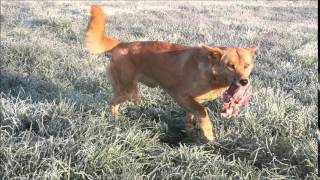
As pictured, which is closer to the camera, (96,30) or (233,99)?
(233,99)

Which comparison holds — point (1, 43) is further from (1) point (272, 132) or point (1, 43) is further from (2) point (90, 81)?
(1) point (272, 132)

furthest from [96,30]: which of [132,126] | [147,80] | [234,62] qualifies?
[234,62]

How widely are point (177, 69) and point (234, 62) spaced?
83cm

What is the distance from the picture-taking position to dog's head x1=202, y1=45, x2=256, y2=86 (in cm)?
438

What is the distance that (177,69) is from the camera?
16.6 ft

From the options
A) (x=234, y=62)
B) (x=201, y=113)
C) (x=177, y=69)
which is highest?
(x=234, y=62)

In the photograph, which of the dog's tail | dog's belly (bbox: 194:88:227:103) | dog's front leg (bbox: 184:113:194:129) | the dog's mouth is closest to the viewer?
the dog's mouth

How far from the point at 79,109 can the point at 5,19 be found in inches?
329

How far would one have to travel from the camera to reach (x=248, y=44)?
10547mm

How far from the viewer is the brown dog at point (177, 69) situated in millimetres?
4496

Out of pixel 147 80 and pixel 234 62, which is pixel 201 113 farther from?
pixel 147 80

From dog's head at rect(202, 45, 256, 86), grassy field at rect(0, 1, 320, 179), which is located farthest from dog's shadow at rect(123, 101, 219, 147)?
dog's head at rect(202, 45, 256, 86)

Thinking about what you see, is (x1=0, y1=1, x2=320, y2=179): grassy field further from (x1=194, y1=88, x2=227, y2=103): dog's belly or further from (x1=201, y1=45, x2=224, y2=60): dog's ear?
(x1=201, y1=45, x2=224, y2=60): dog's ear

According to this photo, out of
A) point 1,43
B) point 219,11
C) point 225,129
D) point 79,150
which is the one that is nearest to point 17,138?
point 79,150
